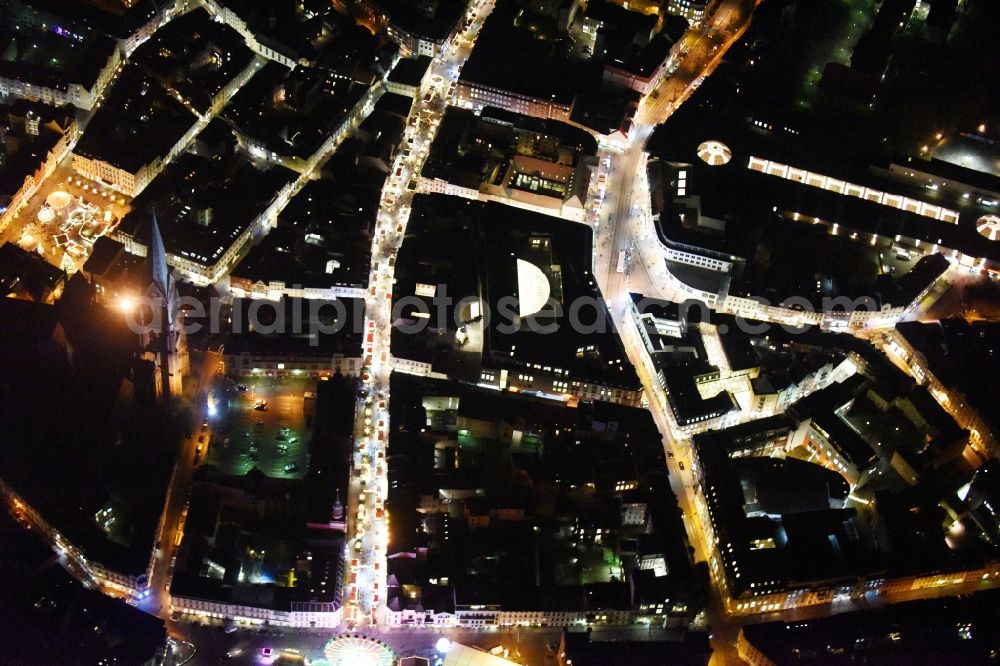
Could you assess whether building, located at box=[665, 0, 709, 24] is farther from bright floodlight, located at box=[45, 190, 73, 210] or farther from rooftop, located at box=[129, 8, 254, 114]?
bright floodlight, located at box=[45, 190, 73, 210]

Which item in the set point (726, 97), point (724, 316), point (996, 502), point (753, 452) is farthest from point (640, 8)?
point (996, 502)

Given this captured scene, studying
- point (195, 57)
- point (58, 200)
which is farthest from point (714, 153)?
point (58, 200)

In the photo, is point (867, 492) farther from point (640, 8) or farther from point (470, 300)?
point (640, 8)

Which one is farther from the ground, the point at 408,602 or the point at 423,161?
the point at 423,161

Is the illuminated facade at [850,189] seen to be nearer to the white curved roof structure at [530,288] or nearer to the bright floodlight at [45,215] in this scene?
the white curved roof structure at [530,288]

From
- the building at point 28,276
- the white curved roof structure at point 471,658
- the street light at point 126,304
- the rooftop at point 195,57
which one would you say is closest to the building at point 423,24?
the rooftop at point 195,57
